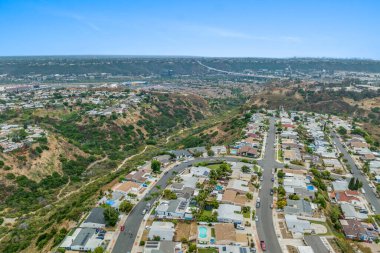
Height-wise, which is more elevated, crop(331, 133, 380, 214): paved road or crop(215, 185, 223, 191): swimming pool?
crop(215, 185, 223, 191): swimming pool

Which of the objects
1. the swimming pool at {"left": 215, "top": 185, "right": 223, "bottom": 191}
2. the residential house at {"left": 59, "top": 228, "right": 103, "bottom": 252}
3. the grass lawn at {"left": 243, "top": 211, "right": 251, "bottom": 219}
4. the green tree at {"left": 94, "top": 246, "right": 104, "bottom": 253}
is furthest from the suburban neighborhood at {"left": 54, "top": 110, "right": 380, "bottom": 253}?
the green tree at {"left": 94, "top": 246, "right": 104, "bottom": 253}

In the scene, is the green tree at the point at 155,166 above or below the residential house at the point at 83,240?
above

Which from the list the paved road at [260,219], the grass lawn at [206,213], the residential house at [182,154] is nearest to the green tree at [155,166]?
the paved road at [260,219]


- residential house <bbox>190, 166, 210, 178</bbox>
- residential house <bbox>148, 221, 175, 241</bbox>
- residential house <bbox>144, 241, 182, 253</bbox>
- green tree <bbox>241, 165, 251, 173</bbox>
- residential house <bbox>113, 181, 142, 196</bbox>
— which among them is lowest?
residential house <bbox>113, 181, 142, 196</bbox>

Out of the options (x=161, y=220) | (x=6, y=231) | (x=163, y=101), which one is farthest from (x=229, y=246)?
(x=163, y=101)

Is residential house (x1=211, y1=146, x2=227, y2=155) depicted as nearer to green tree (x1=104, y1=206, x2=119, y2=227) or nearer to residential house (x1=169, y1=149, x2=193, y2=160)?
residential house (x1=169, y1=149, x2=193, y2=160)

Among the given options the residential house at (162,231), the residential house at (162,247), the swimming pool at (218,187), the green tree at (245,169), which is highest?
the green tree at (245,169)

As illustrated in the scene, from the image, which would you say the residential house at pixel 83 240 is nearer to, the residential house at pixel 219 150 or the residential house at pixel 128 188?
the residential house at pixel 128 188

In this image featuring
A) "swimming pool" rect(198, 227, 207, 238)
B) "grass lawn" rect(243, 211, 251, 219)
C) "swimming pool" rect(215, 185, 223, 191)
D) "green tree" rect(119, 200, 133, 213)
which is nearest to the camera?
"swimming pool" rect(198, 227, 207, 238)
